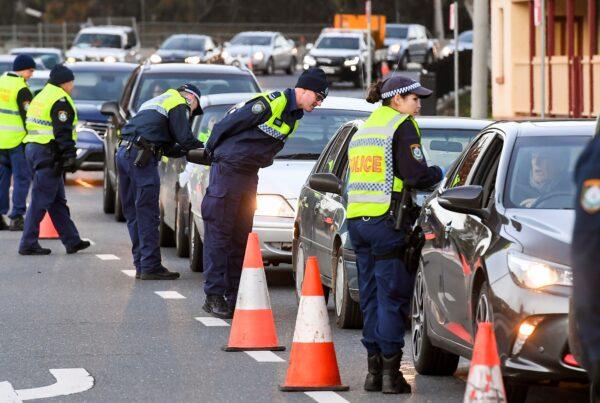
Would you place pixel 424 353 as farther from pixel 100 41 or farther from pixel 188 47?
pixel 100 41

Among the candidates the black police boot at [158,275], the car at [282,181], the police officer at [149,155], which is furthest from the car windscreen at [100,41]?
the black police boot at [158,275]

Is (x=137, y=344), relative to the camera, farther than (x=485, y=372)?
Yes

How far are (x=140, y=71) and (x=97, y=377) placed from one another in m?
11.7

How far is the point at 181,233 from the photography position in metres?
16.8

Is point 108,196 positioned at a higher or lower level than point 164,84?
lower

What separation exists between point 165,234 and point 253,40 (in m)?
51.5

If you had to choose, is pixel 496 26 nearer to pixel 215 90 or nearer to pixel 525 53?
pixel 525 53

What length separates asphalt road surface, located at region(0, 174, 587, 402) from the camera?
927 centimetres

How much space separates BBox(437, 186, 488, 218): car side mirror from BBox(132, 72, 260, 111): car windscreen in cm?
1124

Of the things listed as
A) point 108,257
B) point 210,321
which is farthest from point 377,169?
point 108,257

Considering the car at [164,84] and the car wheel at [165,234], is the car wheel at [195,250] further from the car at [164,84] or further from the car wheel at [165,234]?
the car at [164,84]

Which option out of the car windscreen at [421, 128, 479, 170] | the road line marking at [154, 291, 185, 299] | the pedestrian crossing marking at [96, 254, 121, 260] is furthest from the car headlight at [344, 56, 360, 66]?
the car windscreen at [421, 128, 479, 170]

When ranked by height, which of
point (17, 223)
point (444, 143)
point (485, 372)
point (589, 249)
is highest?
point (589, 249)

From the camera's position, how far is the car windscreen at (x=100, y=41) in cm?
6312
